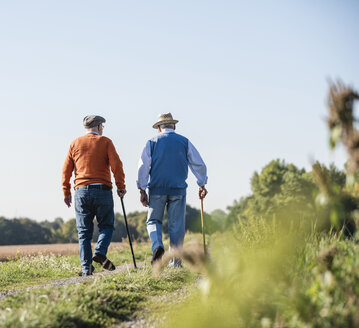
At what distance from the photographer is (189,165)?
7664 millimetres

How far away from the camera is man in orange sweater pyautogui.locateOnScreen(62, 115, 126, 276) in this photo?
7.09m

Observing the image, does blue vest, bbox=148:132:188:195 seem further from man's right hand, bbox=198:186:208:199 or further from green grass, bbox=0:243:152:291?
green grass, bbox=0:243:152:291

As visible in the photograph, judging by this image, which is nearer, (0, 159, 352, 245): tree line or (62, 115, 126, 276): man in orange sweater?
(62, 115, 126, 276): man in orange sweater

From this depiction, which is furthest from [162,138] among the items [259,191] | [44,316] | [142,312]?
[259,191]

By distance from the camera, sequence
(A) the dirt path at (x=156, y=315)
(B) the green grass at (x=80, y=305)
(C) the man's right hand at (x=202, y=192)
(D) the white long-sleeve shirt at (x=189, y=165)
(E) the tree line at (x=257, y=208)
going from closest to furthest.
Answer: (B) the green grass at (x=80, y=305)
(A) the dirt path at (x=156, y=315)
(D) the white long-sleeve shirt at (x=189, y=165)
(C) the man's right hand at (x=202, y=192)
(E) the tree line at (x=257, y=208)

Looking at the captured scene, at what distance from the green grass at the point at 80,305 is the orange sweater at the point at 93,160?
239cm

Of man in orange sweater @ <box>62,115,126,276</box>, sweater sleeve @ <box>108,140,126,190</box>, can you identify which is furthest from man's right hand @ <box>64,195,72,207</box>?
sweater sleeve @ <box>108,140,126,190</box>

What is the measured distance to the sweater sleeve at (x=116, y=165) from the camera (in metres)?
7.21

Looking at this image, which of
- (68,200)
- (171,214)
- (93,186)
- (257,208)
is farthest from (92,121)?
(257,208)

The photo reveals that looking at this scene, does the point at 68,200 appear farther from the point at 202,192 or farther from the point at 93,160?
the point at 202,192

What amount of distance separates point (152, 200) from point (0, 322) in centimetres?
414

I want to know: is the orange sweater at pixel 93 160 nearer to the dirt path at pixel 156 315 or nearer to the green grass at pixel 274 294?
the dirt path at pixel 156 315

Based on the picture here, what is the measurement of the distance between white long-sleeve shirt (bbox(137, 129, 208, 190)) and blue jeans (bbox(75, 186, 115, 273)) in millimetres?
614

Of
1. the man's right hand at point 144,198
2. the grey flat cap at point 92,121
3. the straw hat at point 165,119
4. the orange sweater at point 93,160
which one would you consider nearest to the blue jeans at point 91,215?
the orange sweater at point 93,160
